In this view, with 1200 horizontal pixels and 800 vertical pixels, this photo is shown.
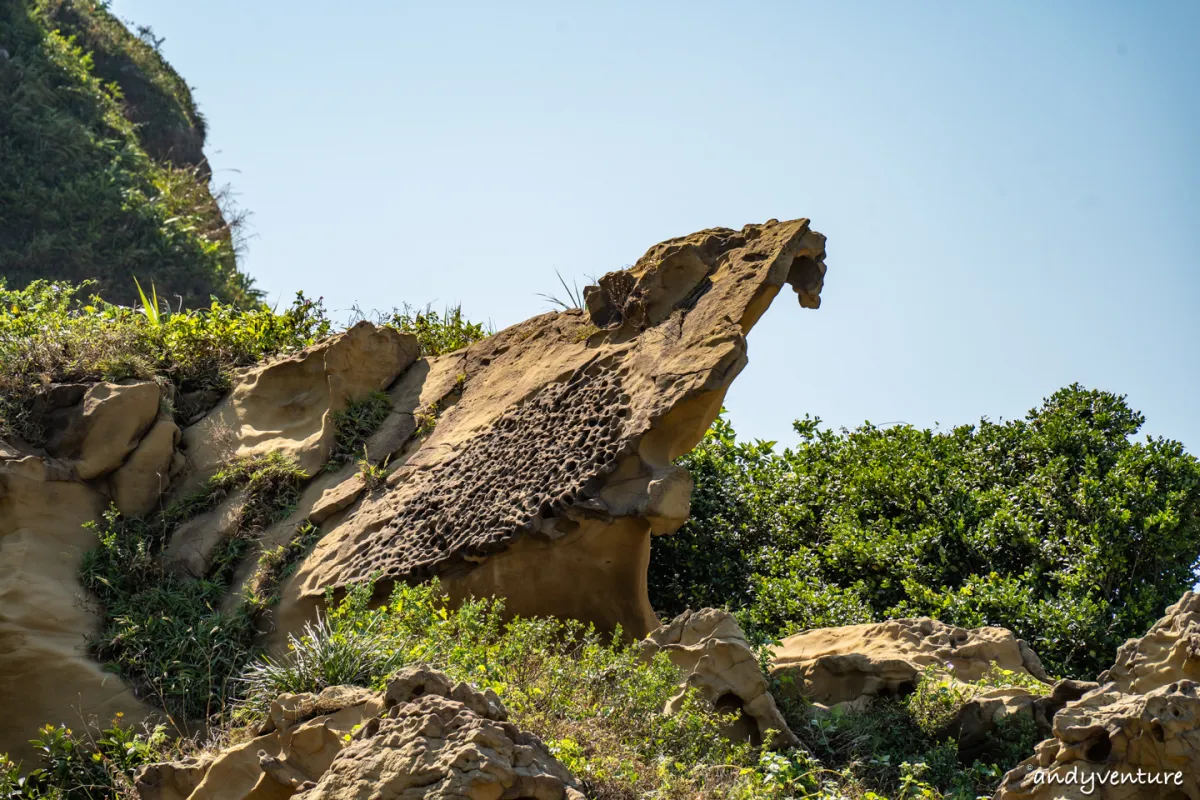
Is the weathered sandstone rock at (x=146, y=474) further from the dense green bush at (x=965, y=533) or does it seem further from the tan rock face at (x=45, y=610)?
the dense green bush at (x=965, y=533)

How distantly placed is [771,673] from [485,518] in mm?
2241

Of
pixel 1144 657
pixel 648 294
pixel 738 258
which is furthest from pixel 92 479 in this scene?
pixel 1144 657

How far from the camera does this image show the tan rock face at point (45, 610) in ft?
25.3

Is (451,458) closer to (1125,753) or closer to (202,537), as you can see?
(202,537)

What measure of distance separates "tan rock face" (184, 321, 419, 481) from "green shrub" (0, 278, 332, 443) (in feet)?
1.53

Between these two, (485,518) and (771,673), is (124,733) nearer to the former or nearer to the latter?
(485,518)

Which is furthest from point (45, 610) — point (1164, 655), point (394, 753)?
point (1164, 655)

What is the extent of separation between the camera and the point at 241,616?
848 cm

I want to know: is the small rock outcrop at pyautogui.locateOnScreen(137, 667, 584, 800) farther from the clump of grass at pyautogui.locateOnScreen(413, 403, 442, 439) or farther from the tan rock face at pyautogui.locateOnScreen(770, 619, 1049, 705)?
the clump of grass at pyautogui.locateOnScreen(413, 403, 442, 439)

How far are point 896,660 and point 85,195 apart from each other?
64.9 ft

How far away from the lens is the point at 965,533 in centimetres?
1030

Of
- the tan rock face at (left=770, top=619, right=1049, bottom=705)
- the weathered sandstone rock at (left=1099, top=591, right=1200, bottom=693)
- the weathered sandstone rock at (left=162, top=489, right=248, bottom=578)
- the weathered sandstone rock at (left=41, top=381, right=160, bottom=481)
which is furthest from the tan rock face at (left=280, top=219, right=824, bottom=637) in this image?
the weathered sandstone rock at (left=1099, top=591, right=1200, bottom=693)

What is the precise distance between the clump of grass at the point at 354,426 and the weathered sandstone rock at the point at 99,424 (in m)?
1.49

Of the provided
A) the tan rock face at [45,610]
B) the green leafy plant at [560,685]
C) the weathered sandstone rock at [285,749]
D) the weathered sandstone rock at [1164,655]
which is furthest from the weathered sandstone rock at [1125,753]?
the tan rock face at [45,610]
